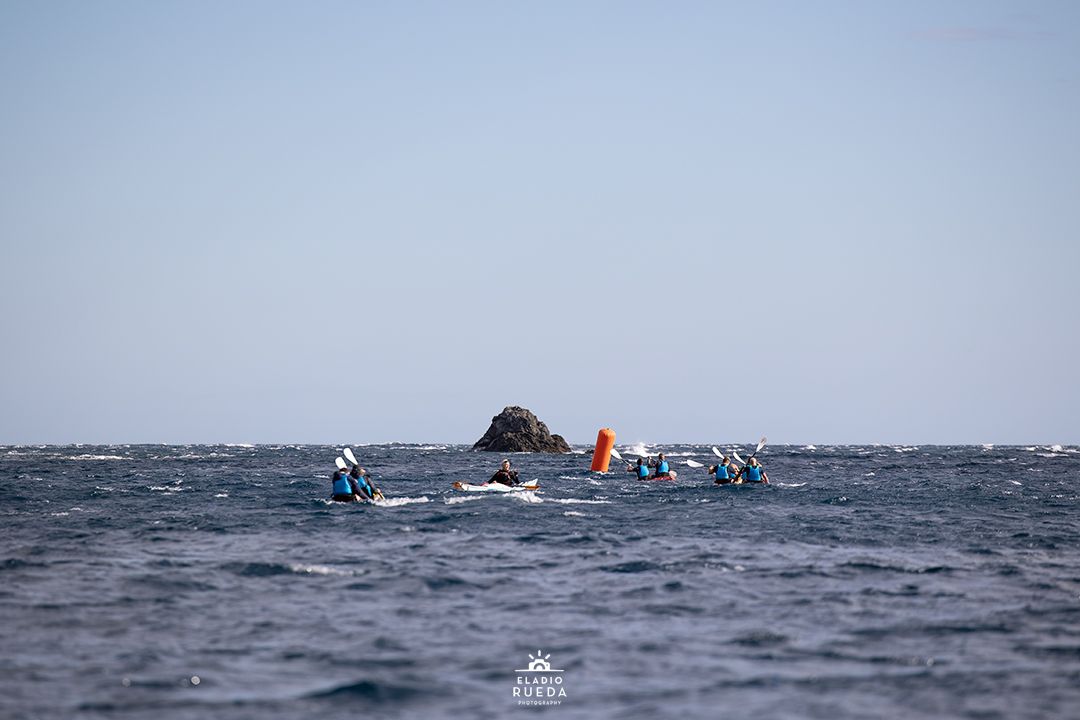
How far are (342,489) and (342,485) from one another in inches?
6.0

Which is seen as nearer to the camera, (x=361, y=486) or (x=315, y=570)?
(x=315, y=570)

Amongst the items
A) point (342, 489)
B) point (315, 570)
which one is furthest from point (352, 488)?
point (315, 570)

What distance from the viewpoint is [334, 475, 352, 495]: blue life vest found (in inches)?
1446

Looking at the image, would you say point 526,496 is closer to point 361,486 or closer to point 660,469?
point 361,486

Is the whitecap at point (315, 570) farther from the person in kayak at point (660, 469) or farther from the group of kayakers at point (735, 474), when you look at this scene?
the person in kayak at point (660, 469)

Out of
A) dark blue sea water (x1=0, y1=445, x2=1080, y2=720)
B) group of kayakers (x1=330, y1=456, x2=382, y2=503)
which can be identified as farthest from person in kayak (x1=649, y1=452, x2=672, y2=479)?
group of kayakers (x1=330, y1=456, x2=382, y2=503)

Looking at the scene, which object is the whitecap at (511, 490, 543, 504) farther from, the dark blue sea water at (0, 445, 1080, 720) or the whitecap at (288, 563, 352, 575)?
the whitecap at (288, 563, 352, 575)

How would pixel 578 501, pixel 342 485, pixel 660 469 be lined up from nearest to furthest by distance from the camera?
pixel 342 485 < pixel 578 501 < pixel 660 469

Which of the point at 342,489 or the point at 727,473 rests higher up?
the point at 727,473

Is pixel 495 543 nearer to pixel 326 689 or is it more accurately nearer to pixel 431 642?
pixel 431 642

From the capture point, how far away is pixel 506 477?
43.6 m

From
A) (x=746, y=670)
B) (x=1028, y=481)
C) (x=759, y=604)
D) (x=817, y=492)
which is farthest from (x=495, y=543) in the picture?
(x=1028, y=481)

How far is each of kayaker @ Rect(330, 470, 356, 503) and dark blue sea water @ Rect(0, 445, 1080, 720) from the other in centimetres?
228

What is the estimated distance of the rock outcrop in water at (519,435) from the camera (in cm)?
13288
